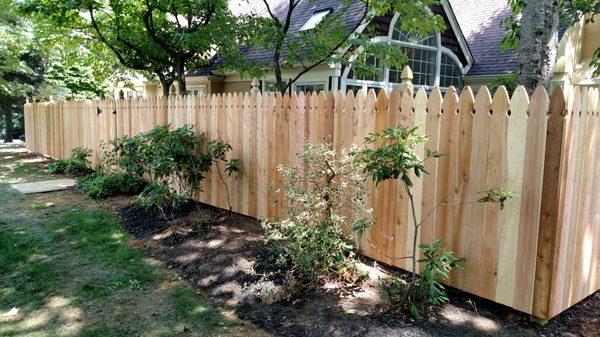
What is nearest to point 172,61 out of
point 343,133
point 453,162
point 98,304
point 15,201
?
point 15,201

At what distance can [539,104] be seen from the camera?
10.4 ft

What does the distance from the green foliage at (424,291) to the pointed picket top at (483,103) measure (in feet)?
3.44

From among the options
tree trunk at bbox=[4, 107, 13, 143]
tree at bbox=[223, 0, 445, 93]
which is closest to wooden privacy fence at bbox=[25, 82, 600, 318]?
tree at bbox=[223, 0, 445, 93]

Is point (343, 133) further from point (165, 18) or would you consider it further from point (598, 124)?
point (165, 18)

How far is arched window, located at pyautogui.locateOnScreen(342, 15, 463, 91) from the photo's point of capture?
12008 mm

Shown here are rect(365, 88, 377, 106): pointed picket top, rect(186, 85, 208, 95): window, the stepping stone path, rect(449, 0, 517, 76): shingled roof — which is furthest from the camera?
rect(186, 85, 208, 95): window

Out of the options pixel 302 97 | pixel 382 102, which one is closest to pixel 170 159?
pixel 302 97

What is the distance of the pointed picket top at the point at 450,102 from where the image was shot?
3.66 m

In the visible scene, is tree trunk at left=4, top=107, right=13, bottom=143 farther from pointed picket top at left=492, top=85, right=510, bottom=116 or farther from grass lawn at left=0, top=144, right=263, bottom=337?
pointed picket top at left=492, top=85, right=510, bottom=116

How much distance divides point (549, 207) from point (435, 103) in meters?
1.20

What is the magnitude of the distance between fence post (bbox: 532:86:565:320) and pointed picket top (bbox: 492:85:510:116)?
11.9 inches

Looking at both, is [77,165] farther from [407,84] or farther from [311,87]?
[407,84]

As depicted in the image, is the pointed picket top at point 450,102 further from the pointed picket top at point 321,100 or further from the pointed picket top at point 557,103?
the pointed picket top at point 321,100

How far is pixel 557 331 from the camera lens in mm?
3279
